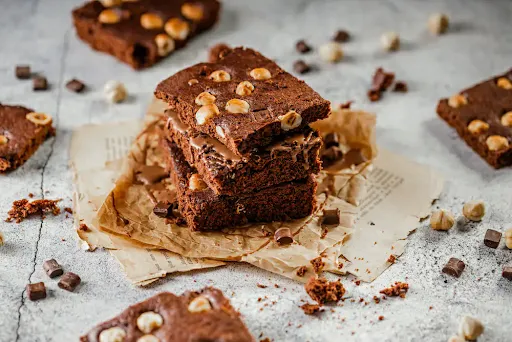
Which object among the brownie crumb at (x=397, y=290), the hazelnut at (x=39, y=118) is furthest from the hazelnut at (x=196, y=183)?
the hazelnut at (x=39, y=118)

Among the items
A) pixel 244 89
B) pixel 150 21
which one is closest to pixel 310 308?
pixel 244 89

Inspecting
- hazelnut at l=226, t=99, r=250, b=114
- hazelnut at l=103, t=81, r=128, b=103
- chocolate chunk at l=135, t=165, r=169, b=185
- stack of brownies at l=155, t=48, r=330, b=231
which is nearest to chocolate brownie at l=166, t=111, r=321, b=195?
stack of brownies at l=155, t=48, r=330, b=231

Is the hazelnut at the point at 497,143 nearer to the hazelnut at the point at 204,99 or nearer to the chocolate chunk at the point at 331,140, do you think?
the chocolate chunk at the point at 331,140

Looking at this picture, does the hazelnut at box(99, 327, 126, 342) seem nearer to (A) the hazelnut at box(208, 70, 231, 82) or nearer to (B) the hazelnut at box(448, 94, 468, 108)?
(A) the hazelnut at box(208, 70, 231, 82)

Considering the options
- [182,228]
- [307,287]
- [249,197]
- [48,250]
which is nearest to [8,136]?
[48,250]

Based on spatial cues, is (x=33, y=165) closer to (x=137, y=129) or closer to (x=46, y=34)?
(x=137, y=129)
